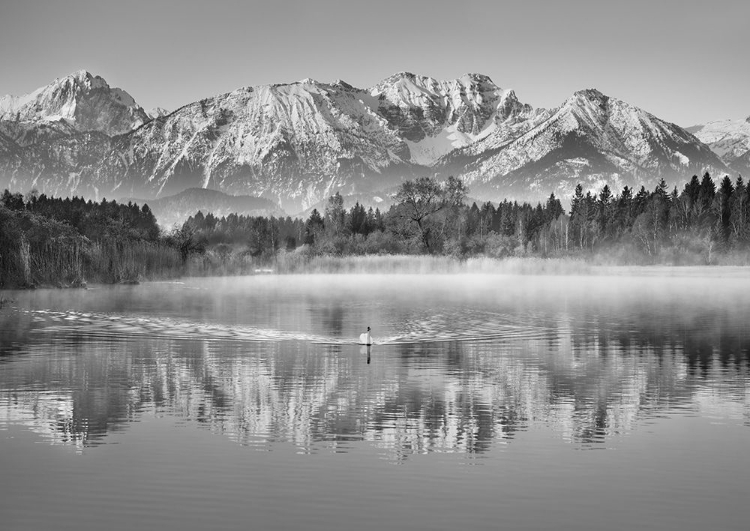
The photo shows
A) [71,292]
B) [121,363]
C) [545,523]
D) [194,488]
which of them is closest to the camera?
[545,523]

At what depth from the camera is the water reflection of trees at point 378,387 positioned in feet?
72.8

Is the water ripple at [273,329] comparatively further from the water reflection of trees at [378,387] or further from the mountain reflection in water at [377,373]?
the water reflection of trees at [378,387]

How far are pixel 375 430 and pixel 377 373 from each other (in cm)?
999

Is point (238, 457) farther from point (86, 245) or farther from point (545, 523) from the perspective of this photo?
point (86, 245)

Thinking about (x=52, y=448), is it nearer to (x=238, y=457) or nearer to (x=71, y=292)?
(x=238, y=457)

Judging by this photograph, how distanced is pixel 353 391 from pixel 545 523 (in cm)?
1328

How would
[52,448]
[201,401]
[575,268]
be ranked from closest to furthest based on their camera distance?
1. [52,448]
2. [201,401]
3. [575,268]

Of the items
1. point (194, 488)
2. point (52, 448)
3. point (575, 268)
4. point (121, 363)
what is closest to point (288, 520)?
point (194, 488)

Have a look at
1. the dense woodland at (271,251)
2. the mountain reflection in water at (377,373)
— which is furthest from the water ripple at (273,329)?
the dense woodland at (271,251)

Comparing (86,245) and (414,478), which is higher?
(86,245)

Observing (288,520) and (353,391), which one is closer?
(288,520)

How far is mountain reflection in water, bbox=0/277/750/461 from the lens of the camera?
2262cm

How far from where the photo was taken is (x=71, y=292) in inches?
3484

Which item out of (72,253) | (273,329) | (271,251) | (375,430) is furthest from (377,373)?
(271,251)
